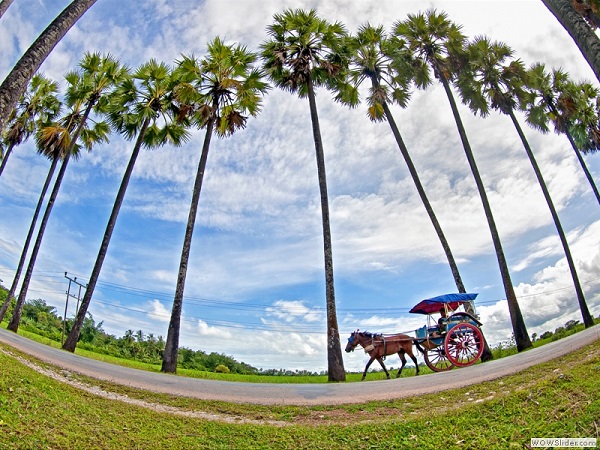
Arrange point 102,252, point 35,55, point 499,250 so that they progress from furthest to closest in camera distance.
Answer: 1. point 102,252
2. point 499,250
3. point 35,55

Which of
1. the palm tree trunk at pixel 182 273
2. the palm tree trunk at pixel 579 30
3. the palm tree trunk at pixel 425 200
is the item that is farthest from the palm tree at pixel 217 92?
the palm tree trunk at pixel 579 30

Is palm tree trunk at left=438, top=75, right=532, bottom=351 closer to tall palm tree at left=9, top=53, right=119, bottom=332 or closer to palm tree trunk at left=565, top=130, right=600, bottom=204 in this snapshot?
palm tree trunk at left=565, top=130, right=600, bottom=204

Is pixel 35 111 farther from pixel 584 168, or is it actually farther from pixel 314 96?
pixel 584 168

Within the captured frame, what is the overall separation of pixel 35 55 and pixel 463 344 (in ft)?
43.2

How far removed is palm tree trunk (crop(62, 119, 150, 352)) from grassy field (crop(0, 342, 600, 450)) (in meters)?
10.6

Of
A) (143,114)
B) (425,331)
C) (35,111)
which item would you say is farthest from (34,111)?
(425,331)

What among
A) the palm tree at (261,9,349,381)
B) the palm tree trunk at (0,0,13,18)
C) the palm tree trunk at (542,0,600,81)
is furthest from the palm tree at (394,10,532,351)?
the palm tree trunk at (0,0,13,18)

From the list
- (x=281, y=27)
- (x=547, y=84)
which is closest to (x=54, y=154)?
(x=281, y=27)

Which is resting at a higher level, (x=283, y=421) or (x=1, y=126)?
(x=1, y=126)

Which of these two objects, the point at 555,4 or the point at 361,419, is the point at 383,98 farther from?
the point at 361,419

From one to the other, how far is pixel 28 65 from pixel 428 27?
63.2 feet

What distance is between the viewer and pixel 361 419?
634 cm

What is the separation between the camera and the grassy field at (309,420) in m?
4.70

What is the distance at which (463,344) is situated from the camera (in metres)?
12.4
